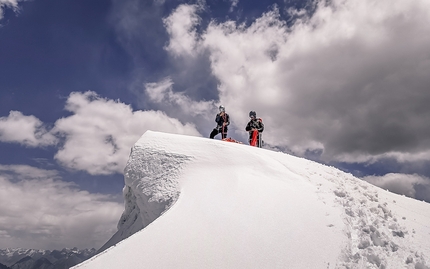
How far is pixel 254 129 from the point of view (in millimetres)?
16266

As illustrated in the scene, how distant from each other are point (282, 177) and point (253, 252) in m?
3.59

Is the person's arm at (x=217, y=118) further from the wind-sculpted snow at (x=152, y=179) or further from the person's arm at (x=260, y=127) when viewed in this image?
the wind-sculpted snow at (x=152, y=179)

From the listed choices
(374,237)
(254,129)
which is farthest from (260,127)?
(374,237)

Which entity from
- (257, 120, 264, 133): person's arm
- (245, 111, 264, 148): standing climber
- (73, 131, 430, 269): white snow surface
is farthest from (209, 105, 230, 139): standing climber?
(73, 131, 430, 269): white snow surface

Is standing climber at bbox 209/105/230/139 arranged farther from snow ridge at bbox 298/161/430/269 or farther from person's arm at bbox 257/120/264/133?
snow ridge at bbox 298/161/430/269

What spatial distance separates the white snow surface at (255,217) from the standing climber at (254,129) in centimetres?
586

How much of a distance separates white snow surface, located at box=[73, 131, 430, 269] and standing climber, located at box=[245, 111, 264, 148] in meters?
5.86

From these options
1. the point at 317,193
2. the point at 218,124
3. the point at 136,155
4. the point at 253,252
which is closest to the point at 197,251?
the point at 253,252

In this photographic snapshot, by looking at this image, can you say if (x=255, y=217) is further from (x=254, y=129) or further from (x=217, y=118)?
(x=217, y=118)

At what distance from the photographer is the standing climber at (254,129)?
16167 millimetres

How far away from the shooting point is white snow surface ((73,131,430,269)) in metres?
5.43

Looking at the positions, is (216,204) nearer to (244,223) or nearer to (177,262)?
(244,223)

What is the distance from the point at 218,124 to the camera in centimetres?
1659

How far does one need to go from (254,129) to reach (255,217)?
1006 cm
